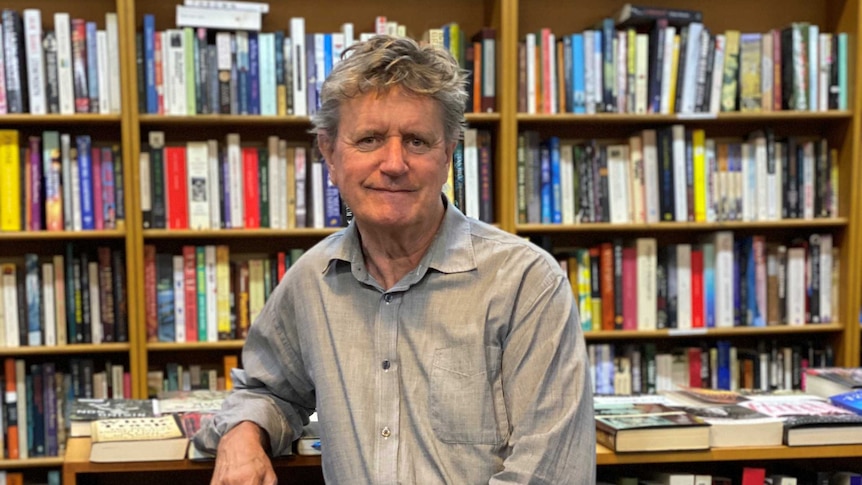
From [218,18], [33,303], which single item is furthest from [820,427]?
[33,303]

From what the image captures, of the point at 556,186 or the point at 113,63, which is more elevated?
the point at 113,63

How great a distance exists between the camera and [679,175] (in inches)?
119

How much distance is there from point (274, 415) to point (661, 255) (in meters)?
2.06

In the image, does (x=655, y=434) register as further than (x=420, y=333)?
Yes

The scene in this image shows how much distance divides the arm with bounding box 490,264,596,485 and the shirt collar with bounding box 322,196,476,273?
4.6 inches

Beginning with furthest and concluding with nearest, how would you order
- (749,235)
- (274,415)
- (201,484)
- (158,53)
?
(749,235) → (158,53) → (201,484) → (274,415)

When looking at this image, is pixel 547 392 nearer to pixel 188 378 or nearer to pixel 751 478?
pixel 751 478

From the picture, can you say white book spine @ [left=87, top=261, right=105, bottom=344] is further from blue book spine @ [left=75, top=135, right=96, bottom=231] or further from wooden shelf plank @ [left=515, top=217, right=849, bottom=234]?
wooden shelf plank @ [left=515, top=217, right=849, bottom=234]

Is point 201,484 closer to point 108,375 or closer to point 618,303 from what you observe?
point 108,375

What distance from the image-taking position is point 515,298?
4.34 feet

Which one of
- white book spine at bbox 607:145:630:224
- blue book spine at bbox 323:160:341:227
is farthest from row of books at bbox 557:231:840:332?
blue book spine at bbox 323:160:341:227

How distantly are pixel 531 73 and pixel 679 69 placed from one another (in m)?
0.53

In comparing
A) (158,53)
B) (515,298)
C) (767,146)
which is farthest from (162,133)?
(767,146)

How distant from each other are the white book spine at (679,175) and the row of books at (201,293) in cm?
140
